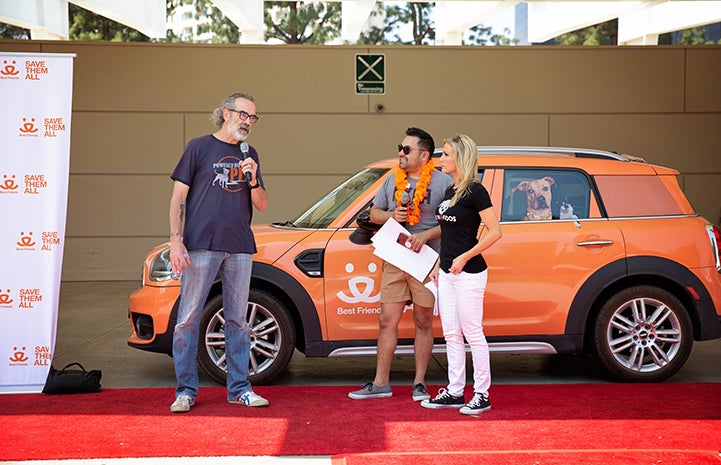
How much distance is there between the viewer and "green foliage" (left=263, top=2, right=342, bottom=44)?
2739 centimetres

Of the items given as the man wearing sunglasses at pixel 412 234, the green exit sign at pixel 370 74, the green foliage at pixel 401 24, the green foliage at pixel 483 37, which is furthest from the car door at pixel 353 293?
the green foliage at pixel 483 37

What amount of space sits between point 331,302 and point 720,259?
301cm

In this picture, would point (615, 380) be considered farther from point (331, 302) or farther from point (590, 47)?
point (590, 47)

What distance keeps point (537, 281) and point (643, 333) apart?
949 mm

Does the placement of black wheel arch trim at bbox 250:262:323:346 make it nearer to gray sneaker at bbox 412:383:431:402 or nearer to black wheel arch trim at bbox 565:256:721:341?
gray sneaker at bbox 412:383:431:402

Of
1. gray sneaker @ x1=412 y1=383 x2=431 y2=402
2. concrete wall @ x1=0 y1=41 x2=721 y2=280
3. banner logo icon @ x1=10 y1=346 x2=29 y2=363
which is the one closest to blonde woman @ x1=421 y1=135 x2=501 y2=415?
gray sneaker @ x1=412 y1=383 x2=431 y2=402

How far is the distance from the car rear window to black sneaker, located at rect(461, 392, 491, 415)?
6.34 ft

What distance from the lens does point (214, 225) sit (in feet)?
20.6

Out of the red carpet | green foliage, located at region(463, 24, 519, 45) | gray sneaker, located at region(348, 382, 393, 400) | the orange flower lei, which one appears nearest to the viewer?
the red carpet

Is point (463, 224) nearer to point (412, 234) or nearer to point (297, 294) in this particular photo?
point (412, 234)

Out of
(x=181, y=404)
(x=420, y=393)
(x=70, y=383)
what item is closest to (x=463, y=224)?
(x=420, y=393)

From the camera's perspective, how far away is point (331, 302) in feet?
23.1

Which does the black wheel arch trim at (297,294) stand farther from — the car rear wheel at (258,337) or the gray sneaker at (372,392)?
the gray sneaker at (372,392)

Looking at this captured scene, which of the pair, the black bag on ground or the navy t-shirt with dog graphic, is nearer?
the navy t-shirt with dog graphic
